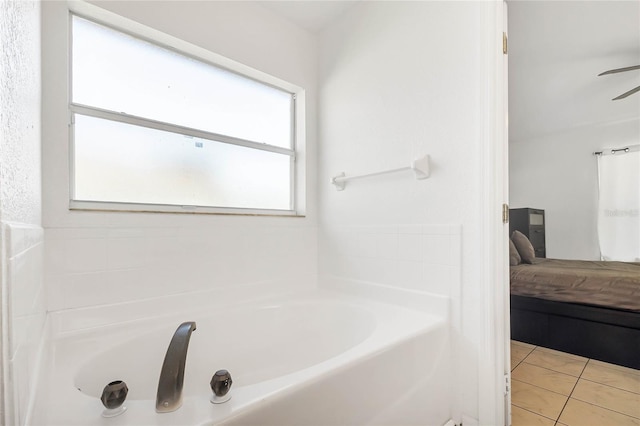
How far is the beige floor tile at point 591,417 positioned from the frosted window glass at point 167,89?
2268mm

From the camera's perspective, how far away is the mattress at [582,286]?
208 cm

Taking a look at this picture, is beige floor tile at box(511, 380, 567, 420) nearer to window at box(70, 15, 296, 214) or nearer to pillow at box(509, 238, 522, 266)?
pillow at box(509, 238, 522, 266)

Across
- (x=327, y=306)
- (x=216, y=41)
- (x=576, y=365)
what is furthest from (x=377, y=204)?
(x=576, y=365)

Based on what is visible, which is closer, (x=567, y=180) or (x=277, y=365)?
(x=277, y=365)

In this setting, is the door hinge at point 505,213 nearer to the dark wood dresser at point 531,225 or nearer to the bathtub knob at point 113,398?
the bathtub knob at point 113,398

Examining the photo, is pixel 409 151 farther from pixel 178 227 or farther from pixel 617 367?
pixel 617 367

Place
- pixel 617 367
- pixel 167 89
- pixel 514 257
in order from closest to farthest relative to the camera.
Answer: pixel 167 89, pixel 617 367, pixel 514 257

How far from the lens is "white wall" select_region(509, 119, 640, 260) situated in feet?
13.4

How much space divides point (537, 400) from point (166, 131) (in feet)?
8.30

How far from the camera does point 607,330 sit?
207 cm

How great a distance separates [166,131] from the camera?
1625 mm

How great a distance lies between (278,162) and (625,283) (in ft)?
8.79

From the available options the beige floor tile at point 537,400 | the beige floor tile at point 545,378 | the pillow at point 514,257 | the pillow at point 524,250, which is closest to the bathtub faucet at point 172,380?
the beige floor tile at point 537,400

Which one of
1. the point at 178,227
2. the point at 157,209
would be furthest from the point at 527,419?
the point at 157,209
